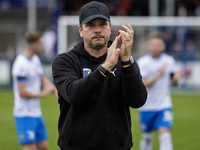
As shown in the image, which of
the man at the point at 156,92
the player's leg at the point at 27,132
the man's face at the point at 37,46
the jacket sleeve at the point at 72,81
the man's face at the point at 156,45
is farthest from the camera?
the man's face at the point at 156,45

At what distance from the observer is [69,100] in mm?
3482

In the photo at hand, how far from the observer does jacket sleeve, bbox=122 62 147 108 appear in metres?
3.45

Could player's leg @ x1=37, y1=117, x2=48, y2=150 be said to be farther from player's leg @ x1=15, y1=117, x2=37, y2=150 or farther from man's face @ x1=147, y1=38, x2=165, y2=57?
man's face @ x1=147, y1=38, x2=165, y2=57

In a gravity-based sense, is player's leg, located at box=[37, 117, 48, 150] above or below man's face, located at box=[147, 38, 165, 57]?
below

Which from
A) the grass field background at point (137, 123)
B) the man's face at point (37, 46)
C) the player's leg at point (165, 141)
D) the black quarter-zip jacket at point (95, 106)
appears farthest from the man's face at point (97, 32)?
the grass field background at point (137, 123)

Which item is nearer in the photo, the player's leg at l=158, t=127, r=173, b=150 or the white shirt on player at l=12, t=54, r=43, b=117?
the white shirt on player at l=12, t=54, r=43, b=117

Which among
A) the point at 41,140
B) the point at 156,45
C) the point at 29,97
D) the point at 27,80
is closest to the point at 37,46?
the point at 27,80

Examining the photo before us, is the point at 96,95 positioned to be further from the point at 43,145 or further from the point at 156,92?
the point at 156,92

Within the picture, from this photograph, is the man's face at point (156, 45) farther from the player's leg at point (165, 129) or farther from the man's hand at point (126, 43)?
the man's hand at point (126, 43)

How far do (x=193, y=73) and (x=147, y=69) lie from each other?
1029cm

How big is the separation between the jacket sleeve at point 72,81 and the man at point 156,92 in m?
3.83

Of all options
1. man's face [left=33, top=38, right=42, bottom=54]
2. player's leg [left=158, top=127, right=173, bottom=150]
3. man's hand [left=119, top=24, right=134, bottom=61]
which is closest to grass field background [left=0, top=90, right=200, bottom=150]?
player's leg [left=158, top=127, right=173, bottom=150]

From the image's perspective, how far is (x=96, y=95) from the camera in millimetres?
3619

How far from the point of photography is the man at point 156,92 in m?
7.38
